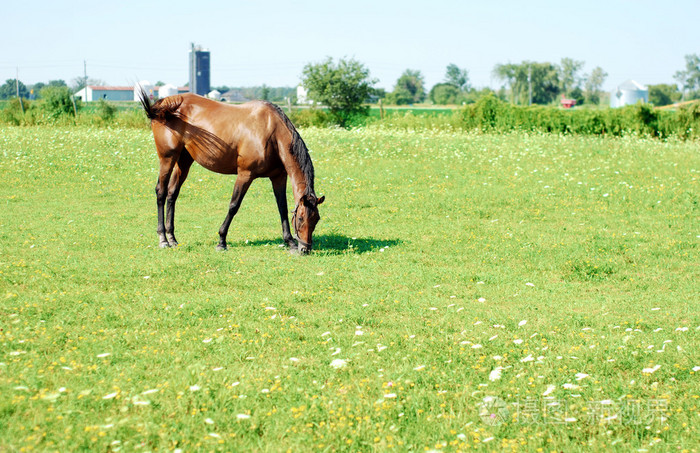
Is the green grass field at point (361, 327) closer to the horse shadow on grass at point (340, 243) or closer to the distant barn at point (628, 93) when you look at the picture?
the horse shadow on grass at point (340, 243)

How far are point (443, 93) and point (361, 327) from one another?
148503 mm

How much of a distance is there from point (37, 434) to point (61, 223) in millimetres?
9831

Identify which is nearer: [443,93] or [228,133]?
[228,133]

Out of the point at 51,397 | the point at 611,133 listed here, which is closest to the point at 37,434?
the point at 51,397

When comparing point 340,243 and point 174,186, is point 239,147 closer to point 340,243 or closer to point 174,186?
point 174,186

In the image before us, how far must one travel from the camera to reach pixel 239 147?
36.6 ft

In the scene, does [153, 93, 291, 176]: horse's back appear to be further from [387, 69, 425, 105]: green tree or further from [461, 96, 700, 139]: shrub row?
[387, 69, 425, 105]: green tree

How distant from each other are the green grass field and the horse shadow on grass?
0.09 metres

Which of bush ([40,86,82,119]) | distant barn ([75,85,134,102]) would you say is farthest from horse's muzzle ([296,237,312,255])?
distant barn ([75,85,134,102])

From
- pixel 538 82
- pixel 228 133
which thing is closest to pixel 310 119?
pixel 228 133

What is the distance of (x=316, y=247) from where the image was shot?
449 inches

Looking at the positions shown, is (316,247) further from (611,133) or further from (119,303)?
(611,133)

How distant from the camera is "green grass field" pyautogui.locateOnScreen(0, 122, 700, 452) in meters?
4.80

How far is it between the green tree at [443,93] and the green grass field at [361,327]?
126 metres
